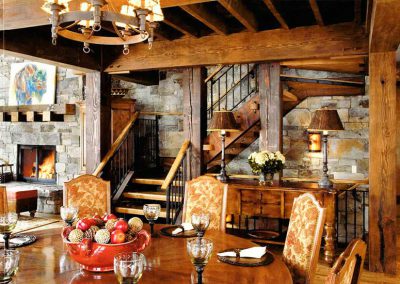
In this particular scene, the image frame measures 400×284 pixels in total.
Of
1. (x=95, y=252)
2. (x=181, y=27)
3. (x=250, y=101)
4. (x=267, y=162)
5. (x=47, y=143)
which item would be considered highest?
(x=181, y=27)

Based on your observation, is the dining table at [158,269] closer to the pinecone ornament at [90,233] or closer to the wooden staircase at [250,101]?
the pinecone ornament at [90,233]

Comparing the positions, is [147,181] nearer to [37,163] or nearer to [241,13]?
[241,13]

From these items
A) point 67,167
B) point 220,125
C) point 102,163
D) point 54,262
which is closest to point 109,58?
point 102,163

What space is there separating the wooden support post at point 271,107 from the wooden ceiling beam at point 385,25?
4.23ft

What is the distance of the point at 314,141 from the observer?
669 centimetres

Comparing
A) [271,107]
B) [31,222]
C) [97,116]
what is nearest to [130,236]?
[271,107]

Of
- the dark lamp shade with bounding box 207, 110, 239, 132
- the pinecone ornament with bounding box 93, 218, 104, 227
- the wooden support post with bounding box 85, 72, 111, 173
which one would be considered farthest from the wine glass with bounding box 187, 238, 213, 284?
the wooden support post with bounding box 85, 72, 111, 173

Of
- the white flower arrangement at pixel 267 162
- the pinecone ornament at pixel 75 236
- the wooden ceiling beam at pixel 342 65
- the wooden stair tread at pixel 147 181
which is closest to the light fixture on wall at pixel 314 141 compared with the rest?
the wooden ceiling beam at pixel 342 65

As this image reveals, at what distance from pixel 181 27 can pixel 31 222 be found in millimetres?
3971

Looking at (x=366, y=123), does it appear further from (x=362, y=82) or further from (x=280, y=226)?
(x=280, y=226)

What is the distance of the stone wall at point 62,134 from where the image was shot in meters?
7.64

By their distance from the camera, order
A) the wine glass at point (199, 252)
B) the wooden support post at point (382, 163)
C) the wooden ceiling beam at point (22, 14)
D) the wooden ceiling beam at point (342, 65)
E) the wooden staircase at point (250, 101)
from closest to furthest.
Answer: the wine glass at point (199, 252) < the wooden ceiling beam at point (22, 14) < the wooden support post at point (382, 163) < the wooden ceiling beam at point (342, 65) < the wooden staircase at point (250, 101)

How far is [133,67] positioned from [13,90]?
4.27m

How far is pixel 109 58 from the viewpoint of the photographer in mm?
5352
